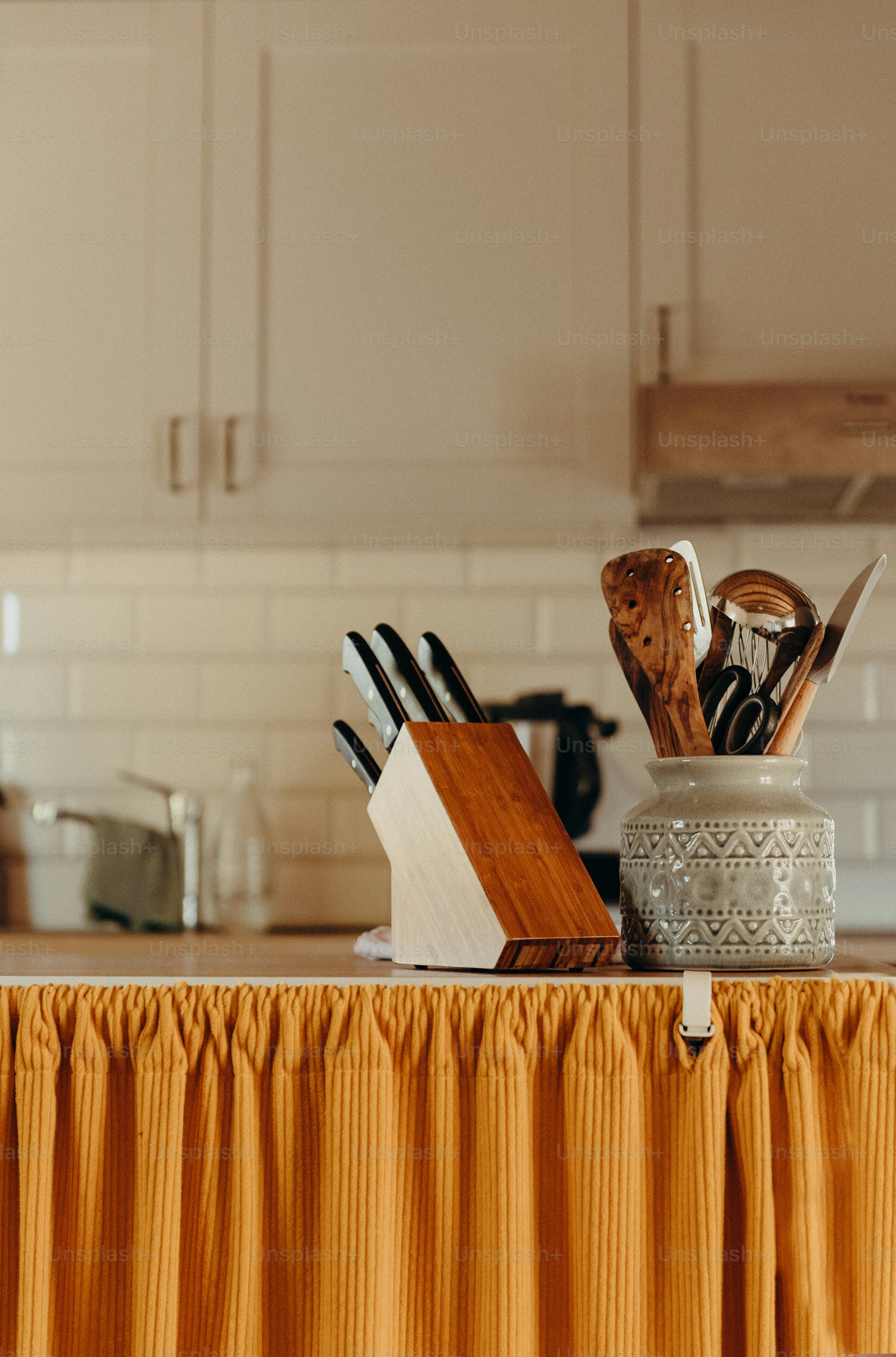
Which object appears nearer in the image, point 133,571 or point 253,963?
point 253,963

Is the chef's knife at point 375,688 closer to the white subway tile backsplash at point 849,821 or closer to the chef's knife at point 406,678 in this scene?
the chef's knife at point 406,678

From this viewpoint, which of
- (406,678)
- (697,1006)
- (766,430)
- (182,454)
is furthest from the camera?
(182,454)

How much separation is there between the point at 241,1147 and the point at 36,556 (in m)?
0.95

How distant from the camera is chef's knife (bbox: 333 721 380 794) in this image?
3.47 feet

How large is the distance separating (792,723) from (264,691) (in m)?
0.79

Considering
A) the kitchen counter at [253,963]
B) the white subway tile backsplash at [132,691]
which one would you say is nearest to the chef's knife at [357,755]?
the kitchen counter at [253,963]

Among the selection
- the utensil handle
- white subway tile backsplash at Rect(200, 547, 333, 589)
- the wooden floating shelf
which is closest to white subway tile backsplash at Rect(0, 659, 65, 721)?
white subway tile backsplash at Rect(200, 547, 333, 589)

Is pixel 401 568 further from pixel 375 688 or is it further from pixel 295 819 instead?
pixel 375 688

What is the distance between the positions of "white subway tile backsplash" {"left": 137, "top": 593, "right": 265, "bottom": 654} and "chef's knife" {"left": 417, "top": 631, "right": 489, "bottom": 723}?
46 centimetres

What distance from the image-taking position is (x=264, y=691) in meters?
1.51

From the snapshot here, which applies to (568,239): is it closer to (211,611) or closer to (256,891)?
(211,611)

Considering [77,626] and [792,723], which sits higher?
[77,626]

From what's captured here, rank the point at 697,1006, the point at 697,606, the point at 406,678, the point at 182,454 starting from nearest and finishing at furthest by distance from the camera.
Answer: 1. the point at 697,1006
2. the point at 697,606
3. the point at 406,678
4. the point at 182,454

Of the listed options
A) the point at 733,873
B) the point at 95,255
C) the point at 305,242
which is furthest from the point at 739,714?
the point at 95,255
